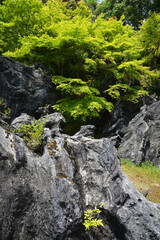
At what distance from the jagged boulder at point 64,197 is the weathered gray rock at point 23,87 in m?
7.03

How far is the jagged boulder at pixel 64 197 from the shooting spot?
2504mm

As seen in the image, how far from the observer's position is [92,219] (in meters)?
2.99

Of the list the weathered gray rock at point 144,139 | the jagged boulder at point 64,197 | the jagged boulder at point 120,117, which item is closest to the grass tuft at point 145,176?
the weathered gray rock at point 144,139

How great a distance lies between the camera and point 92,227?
304 centimetres

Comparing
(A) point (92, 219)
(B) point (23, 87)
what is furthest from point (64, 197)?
(B) point (23, 87)

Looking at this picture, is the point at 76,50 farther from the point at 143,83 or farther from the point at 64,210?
the point at 64,210

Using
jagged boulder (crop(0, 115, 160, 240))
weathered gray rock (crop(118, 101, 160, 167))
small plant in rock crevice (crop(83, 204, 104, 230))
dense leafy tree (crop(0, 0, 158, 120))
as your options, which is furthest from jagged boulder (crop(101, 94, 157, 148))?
small plant in rock crevice (crop(83, 204, 104, 230))

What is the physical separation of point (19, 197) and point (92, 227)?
169 centimetres

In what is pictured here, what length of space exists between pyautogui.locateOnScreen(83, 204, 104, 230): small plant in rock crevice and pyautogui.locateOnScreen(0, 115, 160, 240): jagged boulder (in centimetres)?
10

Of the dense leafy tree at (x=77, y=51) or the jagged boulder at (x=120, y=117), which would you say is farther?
the jagged boulder at (x=120, y=117)

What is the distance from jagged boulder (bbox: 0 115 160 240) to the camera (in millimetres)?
2504

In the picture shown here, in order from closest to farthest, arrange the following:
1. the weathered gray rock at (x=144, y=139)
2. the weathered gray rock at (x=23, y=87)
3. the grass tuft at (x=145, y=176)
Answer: the grass tuft at (x=145, y=176), the weathered gray rock at (x=144, y=139), the weathered gray rock at (x=23, y=87)

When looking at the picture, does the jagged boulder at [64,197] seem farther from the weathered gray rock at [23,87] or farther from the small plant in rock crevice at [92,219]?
the weathered gray rock at [23,87]

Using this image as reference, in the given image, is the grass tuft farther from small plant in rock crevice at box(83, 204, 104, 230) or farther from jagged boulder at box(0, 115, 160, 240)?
small plant in rock crevice at box(83, 204, 104, 230)
